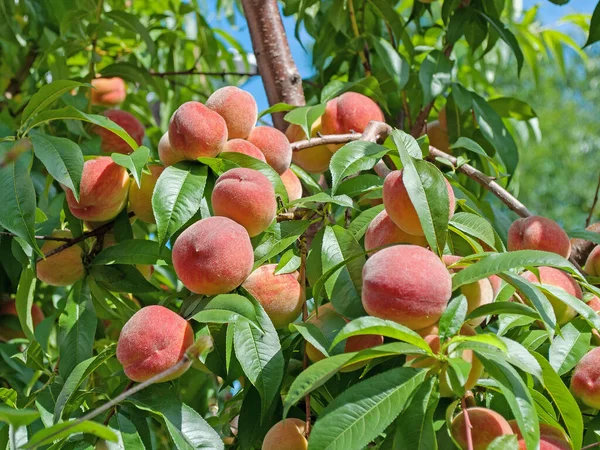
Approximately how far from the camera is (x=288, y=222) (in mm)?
851

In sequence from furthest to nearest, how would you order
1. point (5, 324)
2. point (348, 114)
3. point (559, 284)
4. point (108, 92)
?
point (108, 92)
point (5, 324)
point (348, 114)
point (559, 284)

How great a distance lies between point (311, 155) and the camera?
112cm

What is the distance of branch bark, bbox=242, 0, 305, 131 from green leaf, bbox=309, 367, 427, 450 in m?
0.74

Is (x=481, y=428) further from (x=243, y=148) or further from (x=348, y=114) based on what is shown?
(x=348, y=114)

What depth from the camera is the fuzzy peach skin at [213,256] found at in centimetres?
73

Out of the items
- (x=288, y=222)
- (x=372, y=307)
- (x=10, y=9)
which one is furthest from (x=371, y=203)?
(x=10, y=9)

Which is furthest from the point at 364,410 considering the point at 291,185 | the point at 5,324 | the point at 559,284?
the point at 5,324

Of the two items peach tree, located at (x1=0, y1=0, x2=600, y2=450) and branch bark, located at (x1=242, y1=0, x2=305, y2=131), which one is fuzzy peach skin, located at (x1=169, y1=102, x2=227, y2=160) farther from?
branch bark, located at (x1=242, y1=0, x2=305, y2=131)

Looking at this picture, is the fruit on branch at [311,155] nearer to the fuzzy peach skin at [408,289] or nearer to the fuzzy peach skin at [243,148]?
the fuzzy peach skin at [243,148]

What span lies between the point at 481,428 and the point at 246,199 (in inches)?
12.7

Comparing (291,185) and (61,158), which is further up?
(61,158)

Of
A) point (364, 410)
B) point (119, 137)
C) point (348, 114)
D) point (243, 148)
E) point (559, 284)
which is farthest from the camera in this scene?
point (119, 137)

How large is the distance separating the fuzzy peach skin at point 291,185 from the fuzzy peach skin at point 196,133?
0.10m

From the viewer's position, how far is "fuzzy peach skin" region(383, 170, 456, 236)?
712mm
